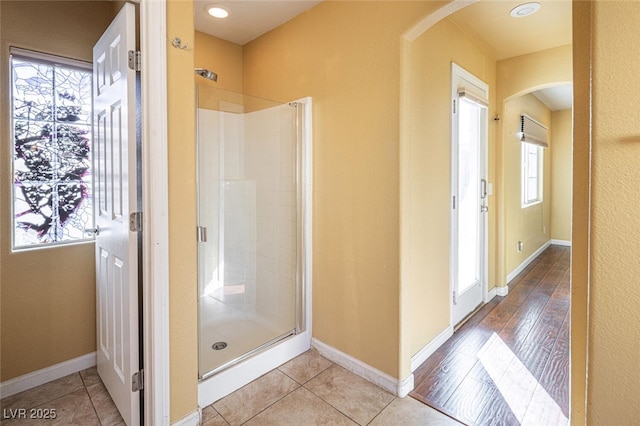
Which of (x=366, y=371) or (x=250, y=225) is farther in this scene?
(x=250, y=225)

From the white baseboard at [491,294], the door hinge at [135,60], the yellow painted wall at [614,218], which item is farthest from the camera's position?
the white baseboard at [491,294]

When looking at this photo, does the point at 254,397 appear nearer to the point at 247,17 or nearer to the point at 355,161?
the point at 355,161

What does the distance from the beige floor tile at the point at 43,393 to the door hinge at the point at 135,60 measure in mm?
1935

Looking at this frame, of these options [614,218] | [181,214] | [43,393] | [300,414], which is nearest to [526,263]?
[614,218]

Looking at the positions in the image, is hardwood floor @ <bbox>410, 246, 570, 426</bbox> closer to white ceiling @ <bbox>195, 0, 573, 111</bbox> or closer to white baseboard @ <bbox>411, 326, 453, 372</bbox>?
white baseboard @ <bbox>411, 326, 453, 372</bbox>

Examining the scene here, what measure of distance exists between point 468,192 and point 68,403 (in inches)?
131

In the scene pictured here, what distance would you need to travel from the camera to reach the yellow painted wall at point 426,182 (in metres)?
1.94

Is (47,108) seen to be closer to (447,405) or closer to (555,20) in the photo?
(447,405)

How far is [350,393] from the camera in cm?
195

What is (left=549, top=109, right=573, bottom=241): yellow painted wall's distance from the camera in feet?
19.5

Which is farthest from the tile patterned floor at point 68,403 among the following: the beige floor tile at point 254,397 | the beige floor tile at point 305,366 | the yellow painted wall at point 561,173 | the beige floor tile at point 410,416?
the yellow painted wall at point 561,173

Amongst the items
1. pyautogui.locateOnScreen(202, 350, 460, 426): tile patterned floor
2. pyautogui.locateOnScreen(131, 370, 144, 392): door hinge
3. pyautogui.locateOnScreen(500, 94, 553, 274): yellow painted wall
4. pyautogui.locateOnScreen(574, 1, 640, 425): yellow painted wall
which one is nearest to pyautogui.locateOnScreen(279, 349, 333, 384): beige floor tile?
pyautogui.locateOnScreen(202, 350, 460, 426): tile patterned floor

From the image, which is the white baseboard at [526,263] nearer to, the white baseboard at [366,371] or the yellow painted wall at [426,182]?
the yellow painted wall at [426,182]

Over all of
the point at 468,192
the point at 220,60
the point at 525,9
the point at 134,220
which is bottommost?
the point at 134,220
